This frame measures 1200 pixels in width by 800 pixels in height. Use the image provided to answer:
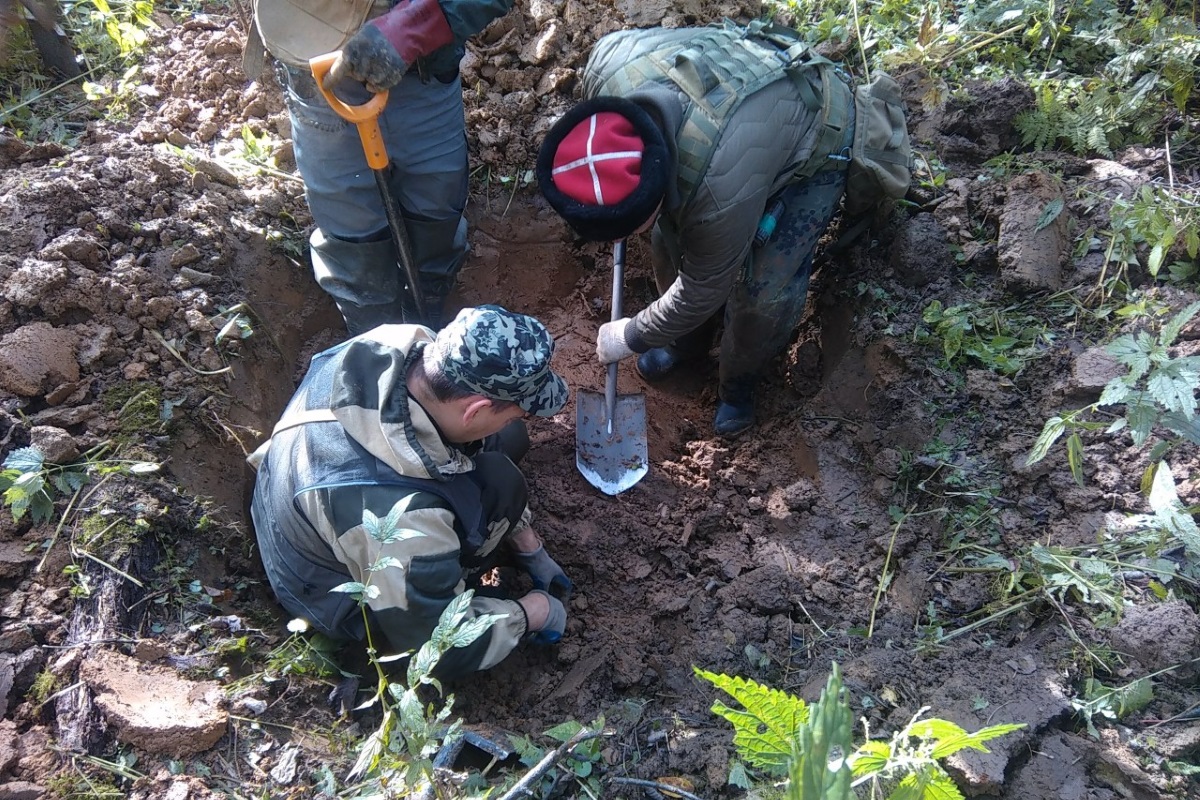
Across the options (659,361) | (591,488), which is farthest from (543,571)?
(659,361)

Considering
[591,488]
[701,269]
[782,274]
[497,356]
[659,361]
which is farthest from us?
[659,361]

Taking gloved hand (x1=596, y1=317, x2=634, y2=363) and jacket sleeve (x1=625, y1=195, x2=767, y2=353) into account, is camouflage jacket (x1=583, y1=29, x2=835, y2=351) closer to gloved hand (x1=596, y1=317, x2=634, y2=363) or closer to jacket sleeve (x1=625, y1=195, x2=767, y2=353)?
jacket sleeve (x1=625, y1=195, x2=767, y2=353)

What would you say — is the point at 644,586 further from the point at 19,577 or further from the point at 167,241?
the point at 167,241

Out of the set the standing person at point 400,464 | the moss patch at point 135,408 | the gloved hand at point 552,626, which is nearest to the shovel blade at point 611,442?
the gloved hand at point 552,626

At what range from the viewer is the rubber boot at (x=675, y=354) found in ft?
12.1

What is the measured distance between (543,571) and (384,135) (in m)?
1.76

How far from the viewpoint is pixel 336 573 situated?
215 cm

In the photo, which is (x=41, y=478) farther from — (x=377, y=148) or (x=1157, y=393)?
(x=1157, y=393)

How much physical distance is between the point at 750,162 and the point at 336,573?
1889 millimetres

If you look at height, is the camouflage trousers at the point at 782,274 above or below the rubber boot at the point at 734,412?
above

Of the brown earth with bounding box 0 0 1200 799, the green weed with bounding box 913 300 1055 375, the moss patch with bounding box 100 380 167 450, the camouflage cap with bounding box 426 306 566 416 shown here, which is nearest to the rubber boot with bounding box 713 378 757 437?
the brown earth with bounding box 0 0 1200 799

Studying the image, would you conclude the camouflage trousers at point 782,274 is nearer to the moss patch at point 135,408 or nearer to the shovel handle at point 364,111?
the shovel handle at point 364,111

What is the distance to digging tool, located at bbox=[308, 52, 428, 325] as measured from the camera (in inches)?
91.4

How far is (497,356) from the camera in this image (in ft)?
6.18
